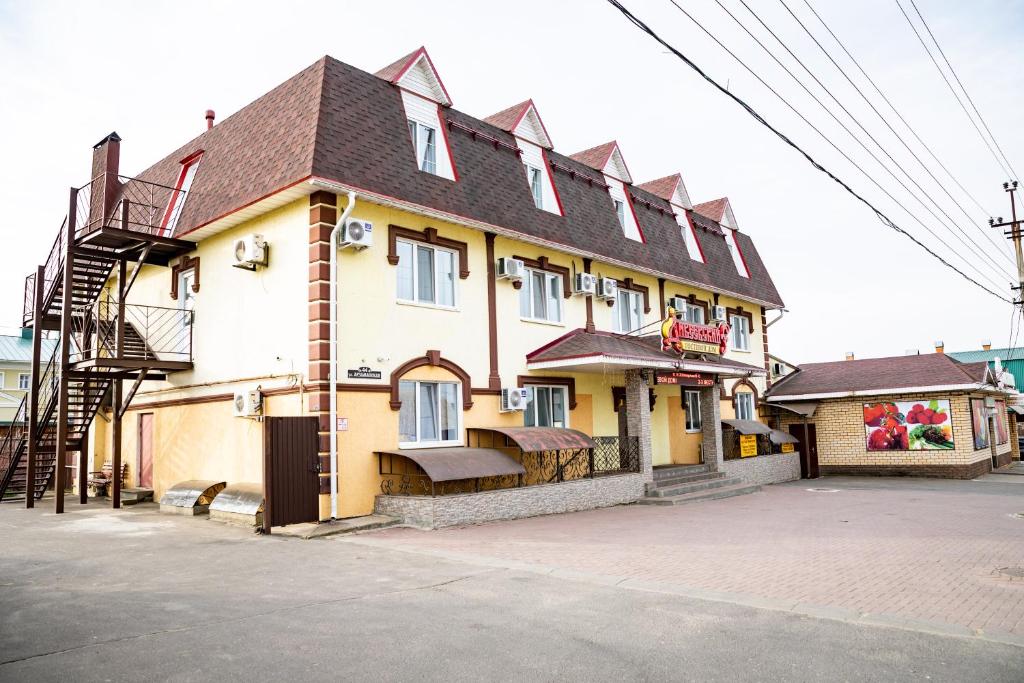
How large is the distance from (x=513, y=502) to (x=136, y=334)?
9.53 m

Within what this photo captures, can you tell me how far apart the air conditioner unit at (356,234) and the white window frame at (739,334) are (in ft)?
51.6

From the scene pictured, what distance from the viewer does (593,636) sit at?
19.6ft

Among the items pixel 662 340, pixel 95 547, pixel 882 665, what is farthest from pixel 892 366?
pixel 95 547

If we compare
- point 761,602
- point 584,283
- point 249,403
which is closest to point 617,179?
point 584,283

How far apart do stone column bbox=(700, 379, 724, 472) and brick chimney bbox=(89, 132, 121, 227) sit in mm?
16311

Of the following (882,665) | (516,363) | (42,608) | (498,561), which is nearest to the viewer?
(882,665)

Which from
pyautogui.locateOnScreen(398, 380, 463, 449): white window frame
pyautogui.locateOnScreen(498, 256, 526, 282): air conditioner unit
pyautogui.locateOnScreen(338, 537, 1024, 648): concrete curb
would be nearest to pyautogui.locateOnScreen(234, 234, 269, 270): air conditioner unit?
pyautogui.locateOnScreen(398, 380, 463, 449): white window frame

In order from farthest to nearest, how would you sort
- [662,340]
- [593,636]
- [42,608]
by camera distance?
[662,340], [42,608], [593,636]

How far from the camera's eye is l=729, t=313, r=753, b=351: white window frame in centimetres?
2498

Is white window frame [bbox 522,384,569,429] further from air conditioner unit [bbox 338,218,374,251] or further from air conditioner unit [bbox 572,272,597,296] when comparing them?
air conditioner unit [bbox 338,218,374,251]

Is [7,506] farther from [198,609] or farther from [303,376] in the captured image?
[198,609]

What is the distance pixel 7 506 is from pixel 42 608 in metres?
10.9

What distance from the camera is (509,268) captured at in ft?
51.0

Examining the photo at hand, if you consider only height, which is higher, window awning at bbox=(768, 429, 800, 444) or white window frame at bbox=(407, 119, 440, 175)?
white window frame at bbox=(407, 119, 440, 175)
